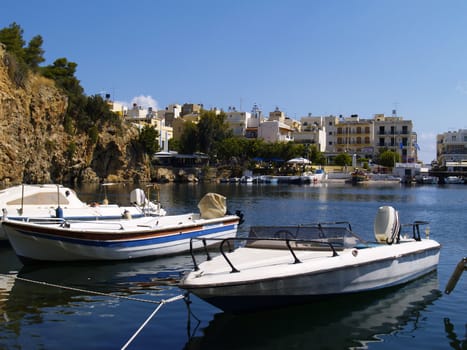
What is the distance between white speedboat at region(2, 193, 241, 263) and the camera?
607 inches

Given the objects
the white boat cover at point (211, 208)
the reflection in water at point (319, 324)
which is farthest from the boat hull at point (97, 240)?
the reflection in water at point (319, 324)

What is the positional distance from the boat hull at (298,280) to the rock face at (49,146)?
47.0 m

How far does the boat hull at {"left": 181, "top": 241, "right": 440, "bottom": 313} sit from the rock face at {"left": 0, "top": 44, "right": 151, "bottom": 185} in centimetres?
4700

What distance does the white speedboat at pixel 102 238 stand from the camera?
50.6 feet

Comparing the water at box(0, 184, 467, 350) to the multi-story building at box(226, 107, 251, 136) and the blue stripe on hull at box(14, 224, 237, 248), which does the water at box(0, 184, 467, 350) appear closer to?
the blue stripe on hull at box(14, 224, 237, 248)

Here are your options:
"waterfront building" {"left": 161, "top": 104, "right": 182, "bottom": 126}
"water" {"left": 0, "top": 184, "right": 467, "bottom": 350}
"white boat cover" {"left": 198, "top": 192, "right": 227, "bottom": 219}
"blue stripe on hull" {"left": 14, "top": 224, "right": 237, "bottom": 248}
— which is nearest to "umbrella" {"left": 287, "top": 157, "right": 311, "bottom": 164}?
"waterfront building" {"left": 161, "top": 104, "right": 182, "bottom": 126}

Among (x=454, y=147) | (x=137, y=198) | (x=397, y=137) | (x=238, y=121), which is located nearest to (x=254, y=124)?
(x=238, y=121)

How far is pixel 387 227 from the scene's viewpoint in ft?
44.7

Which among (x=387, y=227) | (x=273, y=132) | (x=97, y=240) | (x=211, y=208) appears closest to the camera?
(x=387, y=227)

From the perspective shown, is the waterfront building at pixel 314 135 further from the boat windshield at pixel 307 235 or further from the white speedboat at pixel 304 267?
the boat windshield at pixel 307 235

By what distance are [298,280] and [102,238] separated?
7.59m

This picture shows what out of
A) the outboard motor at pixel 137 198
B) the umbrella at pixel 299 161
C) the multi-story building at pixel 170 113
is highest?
the multi-story building at pixel 170 113

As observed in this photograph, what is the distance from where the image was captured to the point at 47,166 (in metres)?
64.4

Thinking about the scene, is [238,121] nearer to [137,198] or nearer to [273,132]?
[273,132]
